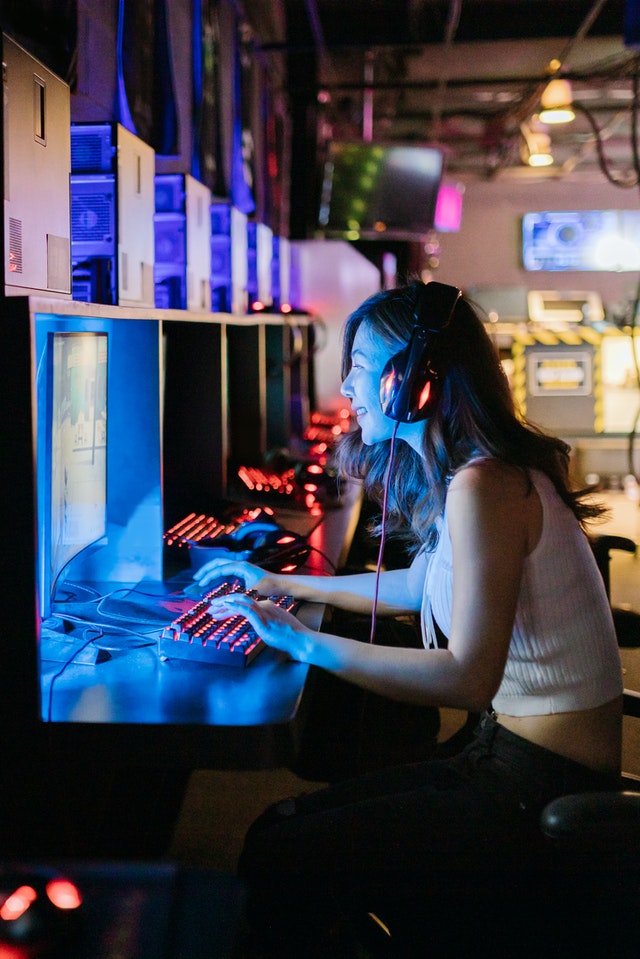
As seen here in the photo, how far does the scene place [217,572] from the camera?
5.58 feet

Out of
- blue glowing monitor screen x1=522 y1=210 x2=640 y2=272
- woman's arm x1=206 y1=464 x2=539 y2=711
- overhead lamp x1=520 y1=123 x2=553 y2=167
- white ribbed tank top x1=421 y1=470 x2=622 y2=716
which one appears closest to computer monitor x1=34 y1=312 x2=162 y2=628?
woman's arm x1=206 y1=464 x2=539 y2=711

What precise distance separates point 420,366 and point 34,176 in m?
0.65

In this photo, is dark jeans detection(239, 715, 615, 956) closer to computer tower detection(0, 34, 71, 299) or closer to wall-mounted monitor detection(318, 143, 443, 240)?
computer tower detection(0, 34, 71, 299)

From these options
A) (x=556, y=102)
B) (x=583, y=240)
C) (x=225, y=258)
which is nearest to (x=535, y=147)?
(x=556, y=102)

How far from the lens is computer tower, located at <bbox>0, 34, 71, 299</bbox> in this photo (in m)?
1.31

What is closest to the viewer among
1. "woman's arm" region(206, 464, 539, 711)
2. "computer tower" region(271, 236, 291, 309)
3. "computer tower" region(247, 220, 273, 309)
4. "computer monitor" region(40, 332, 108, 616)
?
"woman's arm" region(206, 464, 539, 711)

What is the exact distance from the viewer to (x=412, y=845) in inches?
47.0

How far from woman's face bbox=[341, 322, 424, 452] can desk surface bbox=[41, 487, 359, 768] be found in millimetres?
401

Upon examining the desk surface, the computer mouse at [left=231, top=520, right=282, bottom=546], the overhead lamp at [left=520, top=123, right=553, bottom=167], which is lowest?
the desk surface

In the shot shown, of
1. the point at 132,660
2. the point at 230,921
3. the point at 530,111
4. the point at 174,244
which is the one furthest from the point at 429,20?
the point at 230,921

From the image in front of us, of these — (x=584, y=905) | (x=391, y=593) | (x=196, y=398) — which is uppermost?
(x=196, y=398)

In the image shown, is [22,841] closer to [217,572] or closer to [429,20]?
[217,572]

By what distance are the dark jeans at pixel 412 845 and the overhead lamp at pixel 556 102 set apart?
634 cm

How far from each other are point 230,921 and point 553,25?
20.5 feet
